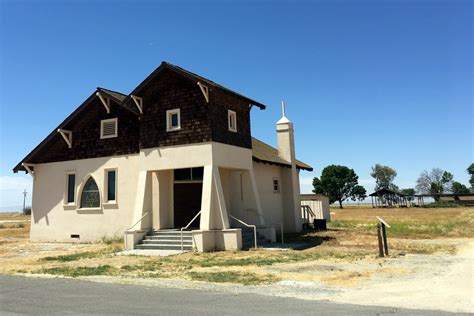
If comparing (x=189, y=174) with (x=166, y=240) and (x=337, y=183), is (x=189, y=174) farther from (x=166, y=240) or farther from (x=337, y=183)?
(x=337, y=183)

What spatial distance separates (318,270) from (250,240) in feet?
22.4

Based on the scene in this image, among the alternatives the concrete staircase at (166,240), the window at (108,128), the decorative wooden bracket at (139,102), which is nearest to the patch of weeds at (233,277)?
the concrete staircase at (166,240)

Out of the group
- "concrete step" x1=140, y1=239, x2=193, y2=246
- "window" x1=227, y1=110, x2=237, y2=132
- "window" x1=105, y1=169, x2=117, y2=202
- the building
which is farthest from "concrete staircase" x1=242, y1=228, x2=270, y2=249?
"window" x1=105, y1=169, x2=117, y2=202

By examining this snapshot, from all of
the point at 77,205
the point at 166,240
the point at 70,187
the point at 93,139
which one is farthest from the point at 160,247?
the point at 70,187

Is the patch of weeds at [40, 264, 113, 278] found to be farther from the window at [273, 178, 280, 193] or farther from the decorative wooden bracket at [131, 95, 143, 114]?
the window at [273, 178, 280, 193]

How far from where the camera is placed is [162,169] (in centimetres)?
1738

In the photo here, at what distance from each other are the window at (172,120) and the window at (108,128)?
4.30 m

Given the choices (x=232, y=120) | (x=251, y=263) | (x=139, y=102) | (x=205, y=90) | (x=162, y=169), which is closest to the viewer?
(x=251, y=263)

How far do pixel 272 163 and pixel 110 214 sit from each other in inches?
355

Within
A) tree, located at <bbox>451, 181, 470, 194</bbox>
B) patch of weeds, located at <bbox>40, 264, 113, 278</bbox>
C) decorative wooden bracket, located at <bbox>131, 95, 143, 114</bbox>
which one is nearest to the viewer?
patch of weeds, located at <bbox>40, 264, 113, 278</bbox>

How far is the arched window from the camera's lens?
20.5m

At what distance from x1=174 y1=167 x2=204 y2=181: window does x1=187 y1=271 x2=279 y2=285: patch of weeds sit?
Answer: 875 cm

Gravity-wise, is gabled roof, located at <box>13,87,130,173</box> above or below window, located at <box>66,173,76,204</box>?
above

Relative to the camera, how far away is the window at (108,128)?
2047 cm
